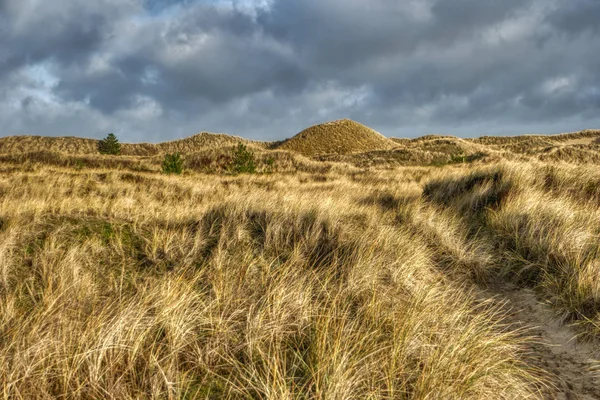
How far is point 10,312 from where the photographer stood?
2.79 m

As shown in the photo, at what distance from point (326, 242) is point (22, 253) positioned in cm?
373

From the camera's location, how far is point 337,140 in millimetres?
48688

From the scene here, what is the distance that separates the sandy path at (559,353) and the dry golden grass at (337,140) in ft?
139

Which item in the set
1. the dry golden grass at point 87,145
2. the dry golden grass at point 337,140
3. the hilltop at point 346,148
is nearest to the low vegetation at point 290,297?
the hilltop at point 346,148

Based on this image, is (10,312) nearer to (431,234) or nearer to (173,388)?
(173,388)

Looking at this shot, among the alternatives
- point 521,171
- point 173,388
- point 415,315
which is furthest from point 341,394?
point 521,171

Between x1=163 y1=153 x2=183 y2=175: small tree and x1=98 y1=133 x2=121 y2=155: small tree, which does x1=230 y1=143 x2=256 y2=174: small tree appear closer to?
x1=163 y1=153 x2=183 y2=175: small tree

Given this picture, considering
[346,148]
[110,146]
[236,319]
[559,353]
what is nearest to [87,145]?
[110,146]

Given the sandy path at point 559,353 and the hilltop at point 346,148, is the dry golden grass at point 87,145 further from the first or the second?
the sandy path at point 559,353

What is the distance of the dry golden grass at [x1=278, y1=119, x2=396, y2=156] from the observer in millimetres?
47237

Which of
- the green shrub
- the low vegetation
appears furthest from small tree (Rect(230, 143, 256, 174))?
the low vegetation

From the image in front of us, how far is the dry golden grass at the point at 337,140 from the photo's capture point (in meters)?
47.2

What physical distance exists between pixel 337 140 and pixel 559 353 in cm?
4633

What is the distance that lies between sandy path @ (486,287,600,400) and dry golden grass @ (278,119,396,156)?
4238 centimetres
